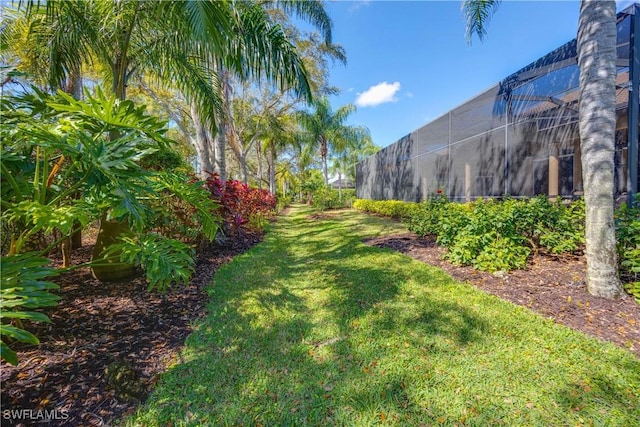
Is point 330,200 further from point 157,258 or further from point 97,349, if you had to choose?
point 97,349

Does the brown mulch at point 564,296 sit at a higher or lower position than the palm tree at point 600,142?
lower

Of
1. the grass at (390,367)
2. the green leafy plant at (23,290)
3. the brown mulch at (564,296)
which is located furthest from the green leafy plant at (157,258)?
the brown mulch at (564,296)

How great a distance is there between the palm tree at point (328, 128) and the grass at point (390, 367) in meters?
14.3

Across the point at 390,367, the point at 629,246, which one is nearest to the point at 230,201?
the point at 390,367

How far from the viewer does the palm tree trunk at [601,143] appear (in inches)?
113

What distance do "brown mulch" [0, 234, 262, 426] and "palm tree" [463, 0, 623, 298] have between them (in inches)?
184

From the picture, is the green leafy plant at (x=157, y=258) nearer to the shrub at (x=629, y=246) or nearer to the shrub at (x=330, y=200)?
the shrub at (x=629, y=246)

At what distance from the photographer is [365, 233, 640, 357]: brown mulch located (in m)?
2.48

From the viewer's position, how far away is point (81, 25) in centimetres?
367

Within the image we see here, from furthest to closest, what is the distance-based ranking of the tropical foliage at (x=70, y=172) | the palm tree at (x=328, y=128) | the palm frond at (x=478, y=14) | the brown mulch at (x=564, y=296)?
the palm tree at (x=328, y=128)
the palm frond at (x=478, y=14)
the brown mulch at (x=564, y=296)
the tropical foliage at (x=70, y=172)

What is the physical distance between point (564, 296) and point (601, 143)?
6.00 ft

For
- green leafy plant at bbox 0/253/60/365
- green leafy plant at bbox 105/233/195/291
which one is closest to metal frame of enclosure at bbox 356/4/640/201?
green leafy plant at bbox 105/233/195/291

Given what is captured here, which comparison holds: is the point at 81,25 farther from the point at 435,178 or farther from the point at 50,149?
the point at 435,178

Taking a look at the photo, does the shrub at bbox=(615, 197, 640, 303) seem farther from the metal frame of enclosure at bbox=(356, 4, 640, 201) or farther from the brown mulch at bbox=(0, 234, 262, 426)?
the brown mulch at bbox=(0, 234, 262, 426)
